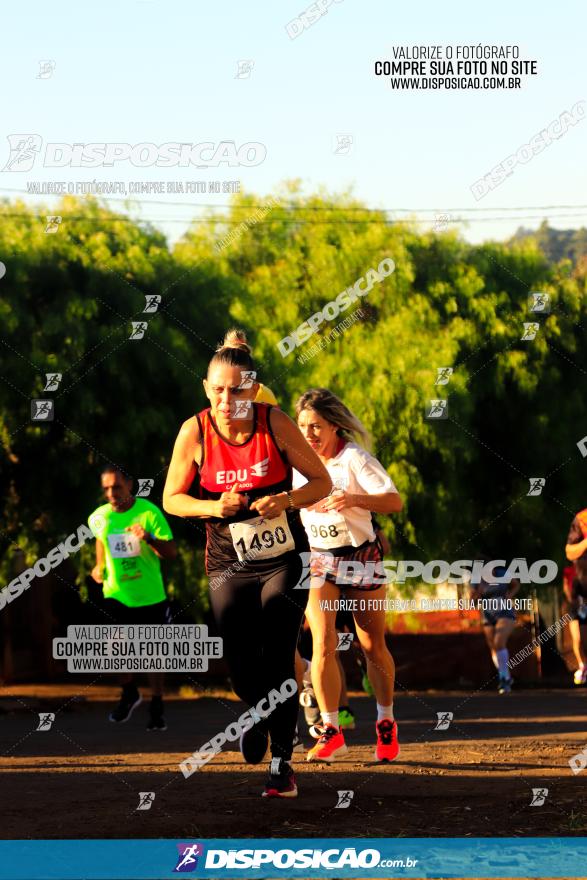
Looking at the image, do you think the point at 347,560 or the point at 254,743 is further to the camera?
the point at 347,560

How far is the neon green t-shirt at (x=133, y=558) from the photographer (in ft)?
37.0

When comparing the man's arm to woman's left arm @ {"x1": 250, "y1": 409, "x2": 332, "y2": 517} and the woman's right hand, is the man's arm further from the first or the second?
the woman's right hand

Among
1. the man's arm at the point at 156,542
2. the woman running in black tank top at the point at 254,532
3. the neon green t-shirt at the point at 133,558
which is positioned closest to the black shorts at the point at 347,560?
the woman running in black tank top at the point at 254,532

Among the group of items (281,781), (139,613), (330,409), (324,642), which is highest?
(330,409)

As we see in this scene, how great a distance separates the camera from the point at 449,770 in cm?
849

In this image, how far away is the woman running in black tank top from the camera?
23.6ft

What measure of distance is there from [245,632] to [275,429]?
102 centimetres

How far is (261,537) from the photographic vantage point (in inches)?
283

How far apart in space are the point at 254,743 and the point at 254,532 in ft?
3.60

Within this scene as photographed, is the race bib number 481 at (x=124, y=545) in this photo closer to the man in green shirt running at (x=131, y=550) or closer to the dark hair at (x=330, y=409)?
the man in green shirt running at (x=131, y=550)

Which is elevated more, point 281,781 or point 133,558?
point 133,558

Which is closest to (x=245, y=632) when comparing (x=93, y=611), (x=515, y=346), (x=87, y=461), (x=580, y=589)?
(x=580, y=589)

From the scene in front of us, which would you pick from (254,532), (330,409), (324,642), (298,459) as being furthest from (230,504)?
(330,409)

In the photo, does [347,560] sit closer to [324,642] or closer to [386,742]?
[324,642]
